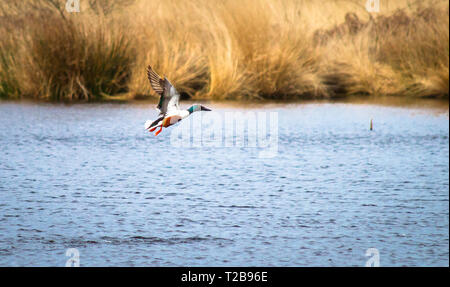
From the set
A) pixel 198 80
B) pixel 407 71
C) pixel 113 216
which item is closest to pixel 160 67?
pixel 198 80

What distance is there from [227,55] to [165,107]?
11511 millimetres

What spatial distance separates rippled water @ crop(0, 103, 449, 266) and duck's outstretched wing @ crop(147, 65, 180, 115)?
2.77 meters

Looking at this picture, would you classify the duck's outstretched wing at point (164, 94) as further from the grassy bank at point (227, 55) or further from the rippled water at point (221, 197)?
the grassy bank at point (227, 55)

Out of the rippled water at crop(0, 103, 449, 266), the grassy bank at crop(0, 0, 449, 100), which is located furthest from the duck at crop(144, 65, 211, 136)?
the grassy bank at crop(0, 0, 449, 100)

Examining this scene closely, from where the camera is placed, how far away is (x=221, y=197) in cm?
820

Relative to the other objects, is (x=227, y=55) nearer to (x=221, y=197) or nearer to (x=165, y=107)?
(x=221, y=197)

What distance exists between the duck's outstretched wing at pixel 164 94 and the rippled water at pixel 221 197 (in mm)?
2773

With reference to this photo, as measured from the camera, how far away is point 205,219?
728cm

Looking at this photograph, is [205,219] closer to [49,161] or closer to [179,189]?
[179,189]

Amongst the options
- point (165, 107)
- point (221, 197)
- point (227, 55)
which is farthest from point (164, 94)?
point (227, 55)

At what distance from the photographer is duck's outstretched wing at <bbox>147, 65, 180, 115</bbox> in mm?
3477

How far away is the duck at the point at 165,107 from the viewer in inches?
133

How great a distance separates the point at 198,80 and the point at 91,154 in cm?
518

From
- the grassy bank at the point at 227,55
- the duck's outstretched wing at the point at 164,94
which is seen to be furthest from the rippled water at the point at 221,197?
the duck's outstretched wing at the point at 164,94
